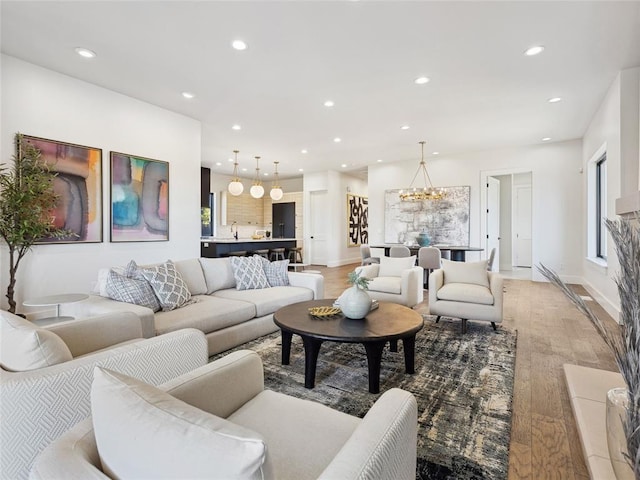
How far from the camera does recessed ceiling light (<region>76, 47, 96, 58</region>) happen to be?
325 centimetres

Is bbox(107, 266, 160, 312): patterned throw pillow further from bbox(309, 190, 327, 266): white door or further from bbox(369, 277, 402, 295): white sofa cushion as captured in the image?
bbox(309, 190, 327, 266): white door

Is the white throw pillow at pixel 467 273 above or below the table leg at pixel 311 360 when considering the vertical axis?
above

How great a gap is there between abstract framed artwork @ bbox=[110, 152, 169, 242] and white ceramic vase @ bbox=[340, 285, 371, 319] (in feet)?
11.0

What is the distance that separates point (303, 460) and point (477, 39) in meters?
3.62

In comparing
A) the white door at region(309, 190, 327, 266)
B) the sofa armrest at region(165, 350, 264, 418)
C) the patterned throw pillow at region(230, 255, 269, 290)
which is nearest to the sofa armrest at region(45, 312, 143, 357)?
the sofa armrest at region(165, 350, 264, 418)

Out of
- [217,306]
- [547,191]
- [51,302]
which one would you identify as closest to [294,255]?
[547,191]

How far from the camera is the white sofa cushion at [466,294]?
350 cm

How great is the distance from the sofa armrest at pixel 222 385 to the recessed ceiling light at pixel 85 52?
3631 millimetres

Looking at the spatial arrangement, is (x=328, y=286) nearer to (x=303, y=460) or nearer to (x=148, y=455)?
(x=303, y=460)

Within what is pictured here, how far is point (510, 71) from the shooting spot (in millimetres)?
3676

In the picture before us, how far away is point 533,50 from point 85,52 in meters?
4.51

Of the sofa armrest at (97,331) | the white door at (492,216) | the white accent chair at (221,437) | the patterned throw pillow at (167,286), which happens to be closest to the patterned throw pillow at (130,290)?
the patterned throw pillow at (167,286)

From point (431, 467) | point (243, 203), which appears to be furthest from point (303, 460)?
point (243, 203)

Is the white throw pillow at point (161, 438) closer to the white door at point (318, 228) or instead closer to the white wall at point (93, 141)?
the white wall at point (93, 141)
